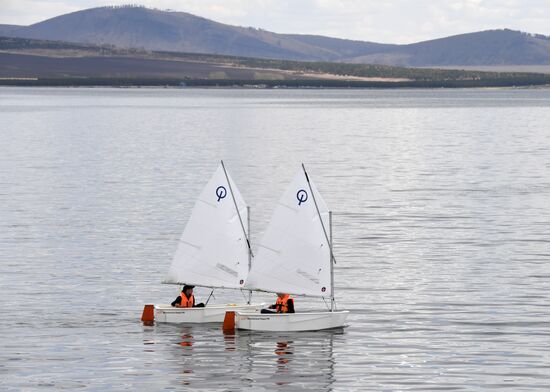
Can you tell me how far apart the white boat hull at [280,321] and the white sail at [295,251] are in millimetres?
1643

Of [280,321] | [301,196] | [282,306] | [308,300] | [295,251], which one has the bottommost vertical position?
[308,300]

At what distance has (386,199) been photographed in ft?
331

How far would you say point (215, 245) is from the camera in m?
50.9

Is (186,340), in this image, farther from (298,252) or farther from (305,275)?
(298,252)

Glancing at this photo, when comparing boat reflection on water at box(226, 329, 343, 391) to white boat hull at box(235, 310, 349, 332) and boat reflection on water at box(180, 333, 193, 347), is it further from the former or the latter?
boat reflection on water at box(180, 333, 193, 347)

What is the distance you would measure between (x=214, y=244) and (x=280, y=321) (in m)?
5.27

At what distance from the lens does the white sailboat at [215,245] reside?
167ft

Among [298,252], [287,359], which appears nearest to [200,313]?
[298,252]

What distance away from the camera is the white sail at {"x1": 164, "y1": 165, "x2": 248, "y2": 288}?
5084 centimetres

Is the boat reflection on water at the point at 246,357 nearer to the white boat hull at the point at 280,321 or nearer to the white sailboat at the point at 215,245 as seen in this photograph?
the white boat hull at the point at 280,321

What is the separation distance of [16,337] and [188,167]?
87.2 m

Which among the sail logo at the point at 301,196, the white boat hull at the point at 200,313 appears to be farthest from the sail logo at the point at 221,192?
the white boat hull at the point at 200,313

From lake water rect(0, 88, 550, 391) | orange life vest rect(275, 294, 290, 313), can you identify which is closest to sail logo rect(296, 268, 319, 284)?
orange life vest rect(275, 294, 290, 313)

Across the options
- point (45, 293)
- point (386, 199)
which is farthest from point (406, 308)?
point (386, 199)
